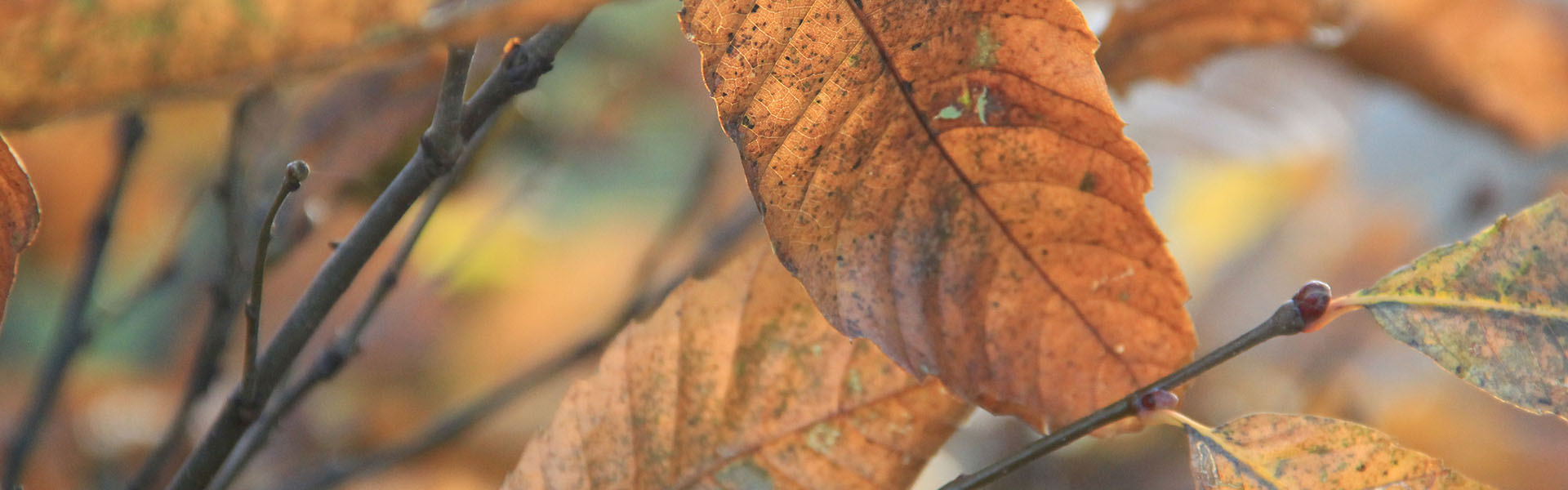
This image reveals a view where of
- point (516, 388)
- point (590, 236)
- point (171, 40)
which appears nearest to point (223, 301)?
point (516, 388)

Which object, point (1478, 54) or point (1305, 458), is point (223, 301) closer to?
point (1305, 458)

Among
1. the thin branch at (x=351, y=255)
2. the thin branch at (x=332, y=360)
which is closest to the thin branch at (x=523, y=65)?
the thin branch at (x=351, y=255)

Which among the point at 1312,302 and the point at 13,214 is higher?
the point at 1312,302

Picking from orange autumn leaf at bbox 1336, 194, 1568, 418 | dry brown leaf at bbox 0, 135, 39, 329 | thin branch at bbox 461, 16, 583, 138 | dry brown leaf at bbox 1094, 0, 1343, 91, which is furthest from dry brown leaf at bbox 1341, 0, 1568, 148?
dry brown leaf at bbox 0, 135, 39, 329

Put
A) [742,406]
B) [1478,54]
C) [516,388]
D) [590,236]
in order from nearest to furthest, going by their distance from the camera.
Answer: [742,406], [516,388], [1478,54], [590,236]

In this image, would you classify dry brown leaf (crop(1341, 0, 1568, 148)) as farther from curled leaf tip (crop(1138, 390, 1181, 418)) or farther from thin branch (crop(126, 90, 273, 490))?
thin branch (crop(126, 90, 273, 490))

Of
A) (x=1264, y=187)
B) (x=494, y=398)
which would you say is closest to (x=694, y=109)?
(x=1264, y=187)

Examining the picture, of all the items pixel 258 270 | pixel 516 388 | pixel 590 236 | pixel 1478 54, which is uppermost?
pixel 1478 54

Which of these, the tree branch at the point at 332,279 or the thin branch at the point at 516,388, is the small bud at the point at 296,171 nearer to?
the tree branch at the point at 332,279
